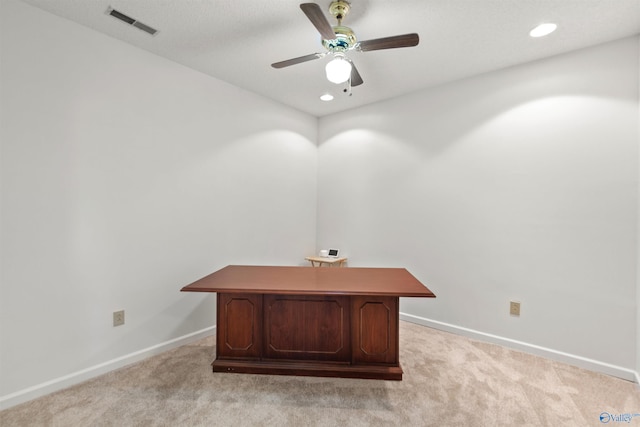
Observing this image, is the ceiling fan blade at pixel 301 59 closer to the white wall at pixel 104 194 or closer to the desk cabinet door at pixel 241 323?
the white wall at pixel 104 194

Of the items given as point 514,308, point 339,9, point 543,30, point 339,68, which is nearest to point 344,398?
point 514,308

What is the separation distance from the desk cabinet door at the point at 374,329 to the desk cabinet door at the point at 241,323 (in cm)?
73

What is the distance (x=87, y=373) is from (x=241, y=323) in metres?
1.19

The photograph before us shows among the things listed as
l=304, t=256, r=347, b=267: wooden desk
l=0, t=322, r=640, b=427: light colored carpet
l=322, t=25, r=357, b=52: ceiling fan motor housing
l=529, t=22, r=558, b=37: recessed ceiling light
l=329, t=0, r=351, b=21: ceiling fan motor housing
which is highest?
l=529, t=22, r=558, b=37: recessed ceiling light

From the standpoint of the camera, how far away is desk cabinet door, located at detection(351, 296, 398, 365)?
2.16 meters

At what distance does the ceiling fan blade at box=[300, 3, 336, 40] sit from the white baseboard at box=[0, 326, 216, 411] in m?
2.82

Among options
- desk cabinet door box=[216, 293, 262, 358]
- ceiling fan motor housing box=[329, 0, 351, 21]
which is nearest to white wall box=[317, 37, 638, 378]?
ceiling fan motor housing box=[329, 0, 351, 21]

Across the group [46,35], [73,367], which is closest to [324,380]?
[73,367]

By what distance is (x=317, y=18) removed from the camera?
5.19 feet

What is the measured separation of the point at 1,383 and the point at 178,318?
1.15 meters

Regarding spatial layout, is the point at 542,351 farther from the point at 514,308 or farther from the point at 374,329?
the point at 374,329

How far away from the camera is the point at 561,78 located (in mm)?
2559

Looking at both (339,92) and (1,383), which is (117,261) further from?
(339,92)

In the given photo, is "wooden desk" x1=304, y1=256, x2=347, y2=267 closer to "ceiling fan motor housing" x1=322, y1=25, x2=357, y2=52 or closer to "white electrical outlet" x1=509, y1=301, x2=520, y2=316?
"white electrical outlet" x1=509, y1=301, x2=520, y2=316
